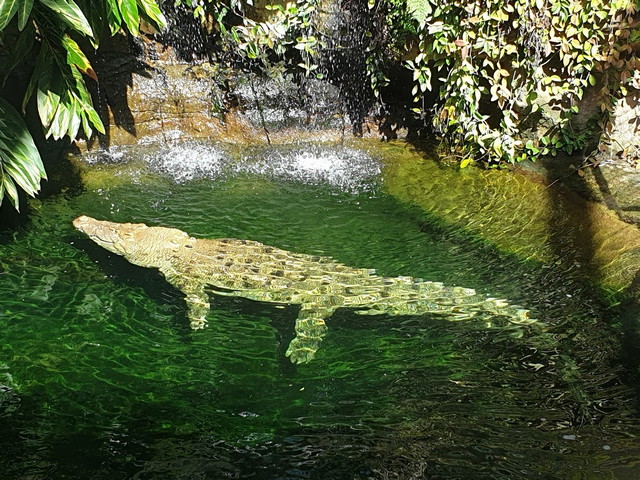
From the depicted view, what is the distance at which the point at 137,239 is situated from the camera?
15.3 feet

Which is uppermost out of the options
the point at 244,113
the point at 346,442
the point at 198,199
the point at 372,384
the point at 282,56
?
the point at 282,56

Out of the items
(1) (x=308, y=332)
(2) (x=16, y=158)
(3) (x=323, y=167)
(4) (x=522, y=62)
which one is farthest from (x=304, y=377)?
(4) (x=522, y=62)

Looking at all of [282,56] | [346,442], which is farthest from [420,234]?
[282,56]

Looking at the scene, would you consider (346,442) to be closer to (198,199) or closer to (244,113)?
(198,199)

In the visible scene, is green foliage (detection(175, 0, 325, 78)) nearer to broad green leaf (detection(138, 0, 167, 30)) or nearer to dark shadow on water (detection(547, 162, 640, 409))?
broad green leaf (detection(138, 0, 167, 30))

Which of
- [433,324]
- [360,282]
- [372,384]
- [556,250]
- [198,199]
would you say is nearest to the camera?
[372,384]

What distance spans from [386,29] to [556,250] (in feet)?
11.1

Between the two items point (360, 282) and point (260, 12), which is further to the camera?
point (260, 12)

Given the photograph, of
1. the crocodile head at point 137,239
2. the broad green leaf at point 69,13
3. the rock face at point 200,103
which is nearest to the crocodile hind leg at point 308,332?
the crocodile head at point 137,239

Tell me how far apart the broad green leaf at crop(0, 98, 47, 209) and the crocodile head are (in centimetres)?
53

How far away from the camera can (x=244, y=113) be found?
6945 mm

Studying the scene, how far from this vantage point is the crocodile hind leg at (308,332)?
3555mm

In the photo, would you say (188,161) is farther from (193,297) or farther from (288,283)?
(288,283)

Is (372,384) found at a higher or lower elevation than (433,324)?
lower
